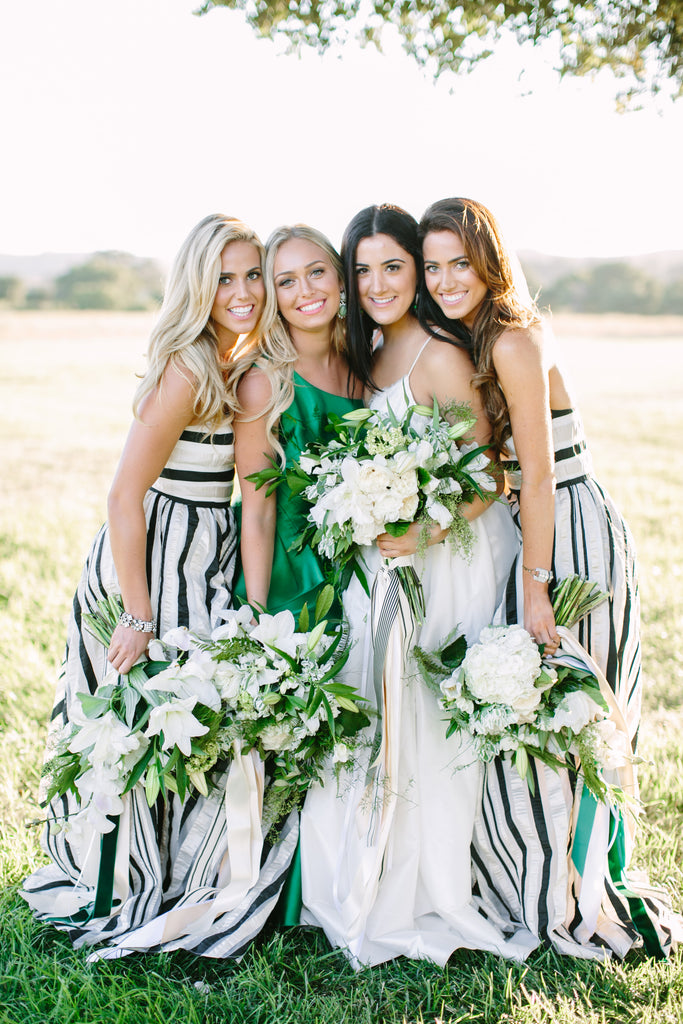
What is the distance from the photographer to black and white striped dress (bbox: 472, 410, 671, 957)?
3285mm

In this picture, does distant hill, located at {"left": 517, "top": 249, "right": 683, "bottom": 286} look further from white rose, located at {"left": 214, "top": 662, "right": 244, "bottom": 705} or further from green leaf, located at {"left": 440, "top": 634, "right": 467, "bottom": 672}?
white rose, located at {"left": 214, "top": 662, "right": 244, "bottom": 705}

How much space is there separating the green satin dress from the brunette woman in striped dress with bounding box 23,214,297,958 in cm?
22

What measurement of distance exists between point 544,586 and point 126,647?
1.74m

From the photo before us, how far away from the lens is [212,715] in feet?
10.1

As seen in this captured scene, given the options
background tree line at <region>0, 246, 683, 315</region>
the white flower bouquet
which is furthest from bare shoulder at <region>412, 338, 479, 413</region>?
background tree line at <region>0, 246, 683, 315</region>

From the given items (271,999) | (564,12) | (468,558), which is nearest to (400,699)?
(468,558)

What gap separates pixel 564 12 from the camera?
3.85 m

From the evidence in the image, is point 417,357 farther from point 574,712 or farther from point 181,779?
point 181,779

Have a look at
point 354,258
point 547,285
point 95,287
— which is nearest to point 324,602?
point 354,258

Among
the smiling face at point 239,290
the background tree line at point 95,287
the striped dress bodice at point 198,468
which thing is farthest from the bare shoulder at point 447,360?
the background tree line at point 95,287

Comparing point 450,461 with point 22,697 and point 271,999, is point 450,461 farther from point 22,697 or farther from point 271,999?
point 22,697

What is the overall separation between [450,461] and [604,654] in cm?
111

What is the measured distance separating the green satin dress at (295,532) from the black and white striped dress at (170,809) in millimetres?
223

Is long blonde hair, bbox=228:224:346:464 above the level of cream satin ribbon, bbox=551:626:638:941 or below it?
above
